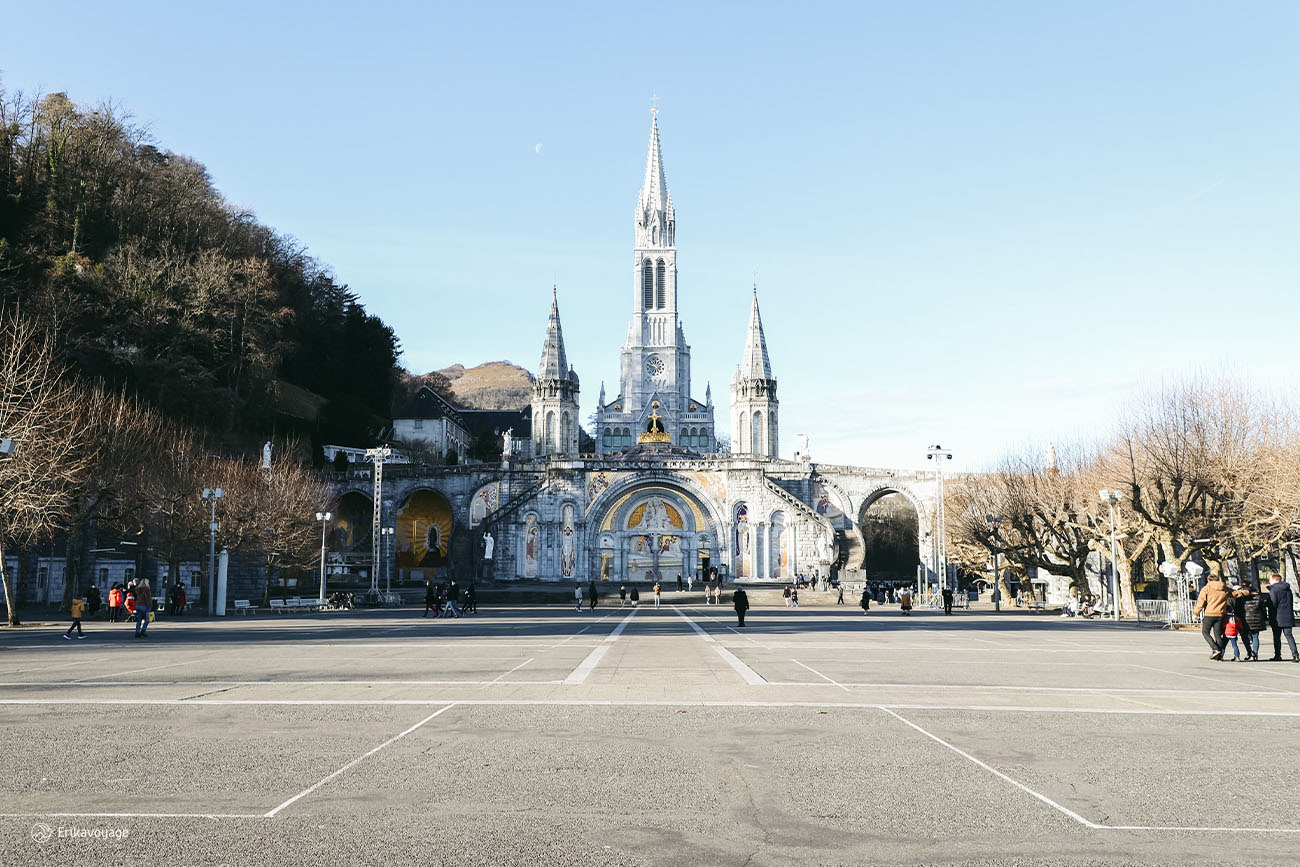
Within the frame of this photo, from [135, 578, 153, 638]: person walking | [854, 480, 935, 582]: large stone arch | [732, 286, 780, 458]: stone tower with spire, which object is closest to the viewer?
[135, 578, 153, 638]: person walking

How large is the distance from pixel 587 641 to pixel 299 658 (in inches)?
287

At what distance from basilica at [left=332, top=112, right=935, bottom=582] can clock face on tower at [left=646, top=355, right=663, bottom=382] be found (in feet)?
99.3

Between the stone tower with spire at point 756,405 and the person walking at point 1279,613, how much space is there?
64918 mm

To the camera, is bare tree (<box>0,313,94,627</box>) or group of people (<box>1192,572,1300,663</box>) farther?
bare tree (<box>0,313,94,627</box>)

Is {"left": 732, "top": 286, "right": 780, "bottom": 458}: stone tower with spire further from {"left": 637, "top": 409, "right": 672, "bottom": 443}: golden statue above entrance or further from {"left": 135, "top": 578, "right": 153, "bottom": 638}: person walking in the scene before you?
{"left": 135, "top": 578, "right": 153, "bottom": 638}: person walking

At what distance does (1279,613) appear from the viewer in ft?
62.9

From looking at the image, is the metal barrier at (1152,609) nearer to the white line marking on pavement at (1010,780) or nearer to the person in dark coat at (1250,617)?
the person in dark coat at (1250,617)

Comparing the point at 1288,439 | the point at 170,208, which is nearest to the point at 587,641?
the point at 1288,439

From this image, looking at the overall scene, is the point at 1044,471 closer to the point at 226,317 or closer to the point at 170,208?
the point at 226,317

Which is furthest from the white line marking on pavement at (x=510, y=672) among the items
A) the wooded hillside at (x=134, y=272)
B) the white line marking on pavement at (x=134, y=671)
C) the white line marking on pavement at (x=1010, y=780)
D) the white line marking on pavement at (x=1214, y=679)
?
the wooded hillside at (x=134, y=272)

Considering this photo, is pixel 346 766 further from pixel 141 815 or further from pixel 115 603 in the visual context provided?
pixel 115 603

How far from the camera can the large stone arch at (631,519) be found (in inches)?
2985

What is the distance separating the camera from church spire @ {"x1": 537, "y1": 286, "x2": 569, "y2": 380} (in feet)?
290

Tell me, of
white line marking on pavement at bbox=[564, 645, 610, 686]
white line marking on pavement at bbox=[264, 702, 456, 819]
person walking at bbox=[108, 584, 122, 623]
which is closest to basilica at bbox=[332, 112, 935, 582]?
person walking at bbox=[108, 584, 122, 623]
